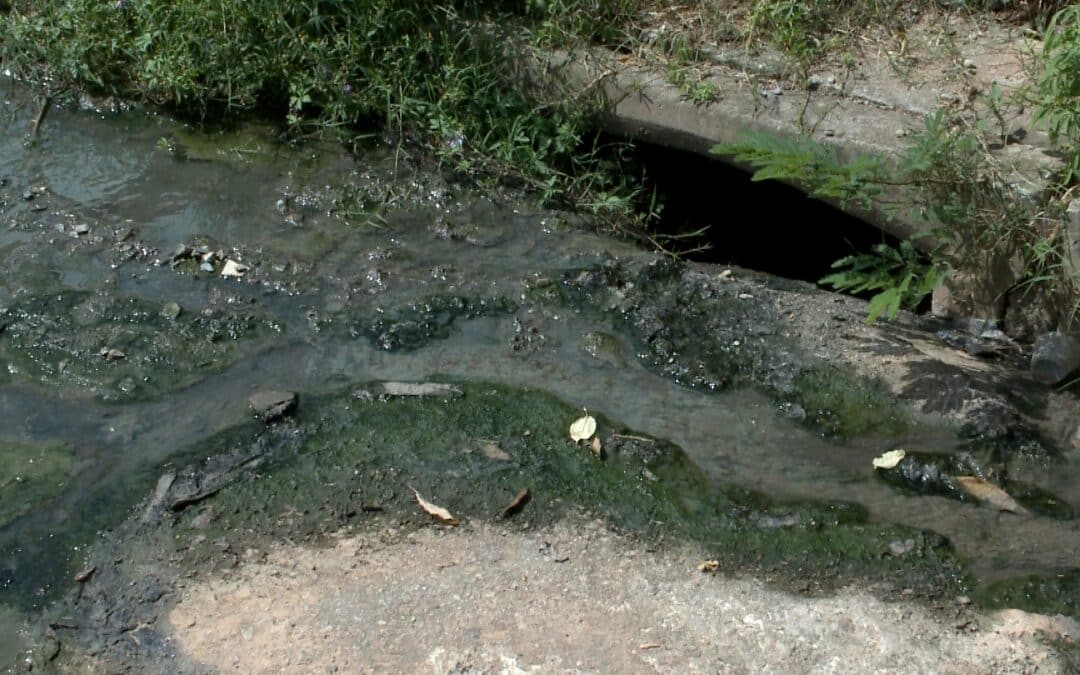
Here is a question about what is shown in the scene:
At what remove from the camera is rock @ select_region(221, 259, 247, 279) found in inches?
174

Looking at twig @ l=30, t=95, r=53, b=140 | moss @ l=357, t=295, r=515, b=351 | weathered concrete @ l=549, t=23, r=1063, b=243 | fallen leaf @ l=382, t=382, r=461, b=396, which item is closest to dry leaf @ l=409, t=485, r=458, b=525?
fallen leaf @ l=382, t=382, r=461, b=396

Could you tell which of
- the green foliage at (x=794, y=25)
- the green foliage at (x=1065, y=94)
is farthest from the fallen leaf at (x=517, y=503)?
the green foliage at (x=794, y=25)

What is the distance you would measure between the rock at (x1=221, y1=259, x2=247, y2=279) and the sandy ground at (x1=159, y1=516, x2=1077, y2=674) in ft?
5.04

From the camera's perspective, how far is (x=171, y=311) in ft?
13.8

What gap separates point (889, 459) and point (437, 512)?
149cm

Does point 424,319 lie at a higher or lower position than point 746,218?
lower

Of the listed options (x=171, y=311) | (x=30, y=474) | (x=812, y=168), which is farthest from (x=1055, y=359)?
(x=30, y=474)

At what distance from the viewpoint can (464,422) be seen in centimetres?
371

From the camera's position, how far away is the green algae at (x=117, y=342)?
12.8 feet

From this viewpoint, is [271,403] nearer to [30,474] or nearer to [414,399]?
[414,399]

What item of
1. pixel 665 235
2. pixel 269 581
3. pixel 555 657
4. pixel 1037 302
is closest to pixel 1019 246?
pixel 1037 302

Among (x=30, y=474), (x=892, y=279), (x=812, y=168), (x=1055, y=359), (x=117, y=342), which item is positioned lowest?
(x=30, y=474)

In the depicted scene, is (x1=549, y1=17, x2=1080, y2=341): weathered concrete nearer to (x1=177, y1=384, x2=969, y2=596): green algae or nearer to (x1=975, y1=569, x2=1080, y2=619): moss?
(x1=975, y1=569, x2=1080, y2=619): moss

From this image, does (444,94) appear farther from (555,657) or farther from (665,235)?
(555,657)
